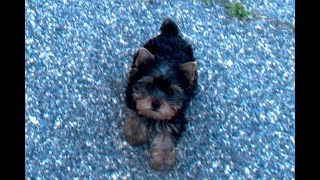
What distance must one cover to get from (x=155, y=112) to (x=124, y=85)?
3.57 feet

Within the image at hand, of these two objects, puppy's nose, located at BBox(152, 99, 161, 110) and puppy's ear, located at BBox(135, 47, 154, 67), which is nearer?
puppy's nose, located at BBox(152, 99, 161, 110)

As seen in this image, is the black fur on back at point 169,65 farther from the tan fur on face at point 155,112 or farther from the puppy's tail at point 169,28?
the tan fur on face at point 155,112

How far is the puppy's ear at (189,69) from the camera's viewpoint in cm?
486

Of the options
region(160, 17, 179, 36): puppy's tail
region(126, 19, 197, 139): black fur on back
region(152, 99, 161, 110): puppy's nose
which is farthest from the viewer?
region(160, 17, 179, 36): puppy's tail

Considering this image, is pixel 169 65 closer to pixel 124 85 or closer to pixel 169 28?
pixel 169 28

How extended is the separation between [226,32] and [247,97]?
107 cm

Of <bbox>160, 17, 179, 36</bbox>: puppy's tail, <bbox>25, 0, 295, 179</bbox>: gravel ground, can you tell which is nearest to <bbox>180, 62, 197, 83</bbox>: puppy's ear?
<bbox>160, 17, 179, 36</bbox>: puppy's tail

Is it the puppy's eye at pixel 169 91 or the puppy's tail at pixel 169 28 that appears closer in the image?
the puppy's eye at pixel 169 91

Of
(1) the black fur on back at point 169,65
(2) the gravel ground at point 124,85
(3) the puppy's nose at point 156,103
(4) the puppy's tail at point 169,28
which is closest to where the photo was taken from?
(3) the puppy's nose at point 156,103

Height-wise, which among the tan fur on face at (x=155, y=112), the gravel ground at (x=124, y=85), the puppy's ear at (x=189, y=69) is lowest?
the gravel ground at (x=124, y=85)

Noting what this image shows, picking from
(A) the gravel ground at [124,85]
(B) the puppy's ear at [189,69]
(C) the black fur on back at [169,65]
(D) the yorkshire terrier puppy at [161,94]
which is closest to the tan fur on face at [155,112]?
(D) the yorkshire terrier puppy at [161,94]

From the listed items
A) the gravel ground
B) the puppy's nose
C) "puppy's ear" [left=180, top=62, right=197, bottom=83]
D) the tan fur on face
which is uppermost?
"puppy's ear" [left=180, top=62, right=197, bottom=83]

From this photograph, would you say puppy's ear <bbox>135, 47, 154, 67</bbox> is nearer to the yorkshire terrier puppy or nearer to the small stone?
the yorkshire terrier puppy

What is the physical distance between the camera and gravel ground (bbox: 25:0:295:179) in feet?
17.7
